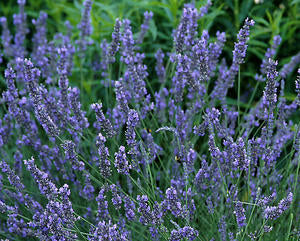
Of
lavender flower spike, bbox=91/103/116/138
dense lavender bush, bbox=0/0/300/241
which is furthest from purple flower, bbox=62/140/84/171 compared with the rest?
lavender flower spike, bbox=91/103/116/138

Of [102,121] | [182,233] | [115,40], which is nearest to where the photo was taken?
[182,233]

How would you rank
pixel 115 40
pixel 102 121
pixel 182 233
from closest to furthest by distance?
pixel 182 233 < pixel 102 121 < pixel 115 40

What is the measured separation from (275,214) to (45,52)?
222 centimetres

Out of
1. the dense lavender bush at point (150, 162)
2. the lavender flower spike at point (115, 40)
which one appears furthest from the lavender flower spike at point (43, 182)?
the lavender flower spike at point (115, 40)

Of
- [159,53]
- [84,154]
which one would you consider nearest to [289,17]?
[159,53]

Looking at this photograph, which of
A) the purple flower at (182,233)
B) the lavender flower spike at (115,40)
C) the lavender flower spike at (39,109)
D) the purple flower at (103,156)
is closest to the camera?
the purple flower at (182,233)

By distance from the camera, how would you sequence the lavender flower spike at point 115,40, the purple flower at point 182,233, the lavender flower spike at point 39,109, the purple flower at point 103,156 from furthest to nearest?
1. the lavender flower spike at point 115,40
2. the lavender flower spike at point 39,109
3. the purple flower at point 103,156
4. the purple flower at point 182,233

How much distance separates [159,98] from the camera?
2814 millimetres

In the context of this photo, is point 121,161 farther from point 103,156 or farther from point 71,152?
point 71,152

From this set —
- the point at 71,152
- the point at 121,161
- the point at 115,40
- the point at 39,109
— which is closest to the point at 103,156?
the point at 121,161

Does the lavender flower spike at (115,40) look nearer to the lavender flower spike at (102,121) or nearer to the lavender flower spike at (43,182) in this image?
the lavender flower spike at (102,121)

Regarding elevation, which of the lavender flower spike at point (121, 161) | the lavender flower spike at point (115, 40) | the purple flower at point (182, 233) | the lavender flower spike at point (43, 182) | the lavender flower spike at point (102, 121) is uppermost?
the lavender flower spike at point (115, 40)

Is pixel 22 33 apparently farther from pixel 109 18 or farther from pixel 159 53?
pixel 159 53

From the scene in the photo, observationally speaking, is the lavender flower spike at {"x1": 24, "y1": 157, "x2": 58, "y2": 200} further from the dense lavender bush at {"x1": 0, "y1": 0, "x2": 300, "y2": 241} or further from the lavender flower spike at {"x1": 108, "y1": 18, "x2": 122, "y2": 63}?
the lavender flower spike at {"x1": 108, "y1": 18, "x2": 122, "y2": 63}
